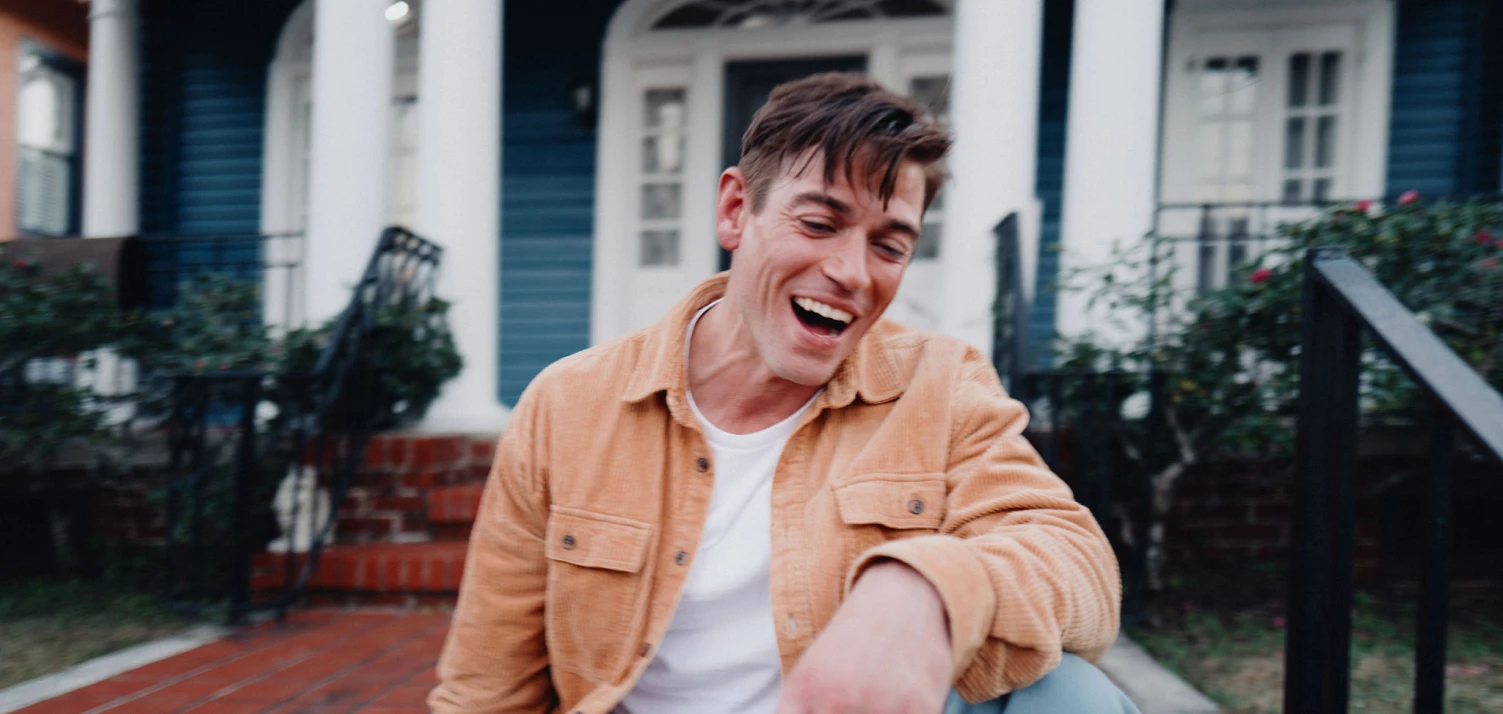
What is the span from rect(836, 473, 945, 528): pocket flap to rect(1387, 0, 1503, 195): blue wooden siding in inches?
237

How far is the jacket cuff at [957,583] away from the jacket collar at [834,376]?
43cm

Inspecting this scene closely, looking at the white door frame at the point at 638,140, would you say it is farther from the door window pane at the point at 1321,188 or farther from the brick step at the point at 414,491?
the door window pane at the point at 1321,188

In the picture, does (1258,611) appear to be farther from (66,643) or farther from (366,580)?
(66,643)

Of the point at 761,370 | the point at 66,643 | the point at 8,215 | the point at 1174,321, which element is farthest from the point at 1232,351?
the point at 8,215

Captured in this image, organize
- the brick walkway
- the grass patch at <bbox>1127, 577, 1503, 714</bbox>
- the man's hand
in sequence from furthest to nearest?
the grass patch at <bbox>1127, 577, 1503, 714</bbox>
the brick walkway
the man's hand

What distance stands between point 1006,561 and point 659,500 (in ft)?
1.85

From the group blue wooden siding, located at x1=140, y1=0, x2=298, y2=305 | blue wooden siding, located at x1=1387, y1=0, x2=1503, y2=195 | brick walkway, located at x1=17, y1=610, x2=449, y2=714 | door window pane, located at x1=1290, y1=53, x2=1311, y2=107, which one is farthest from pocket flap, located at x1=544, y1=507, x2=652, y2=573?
blue wooden siding, located at x1=140, y1=0, x2=298, y2=305

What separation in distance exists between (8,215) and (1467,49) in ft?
39.5

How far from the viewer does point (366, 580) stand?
3.85 meters

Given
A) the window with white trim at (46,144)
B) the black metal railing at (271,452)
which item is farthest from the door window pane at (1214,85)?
the window with white trim at (46,144)

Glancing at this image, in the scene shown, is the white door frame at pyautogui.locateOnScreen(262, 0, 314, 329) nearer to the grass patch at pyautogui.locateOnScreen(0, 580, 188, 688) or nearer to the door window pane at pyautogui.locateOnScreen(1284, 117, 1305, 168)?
the grass patch at pyautogui.locateOnScreen(0, 580, 188, 688)

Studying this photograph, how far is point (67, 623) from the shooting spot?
371cm

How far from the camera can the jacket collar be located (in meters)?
1.44

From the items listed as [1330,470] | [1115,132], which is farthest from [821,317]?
[1115,132]
